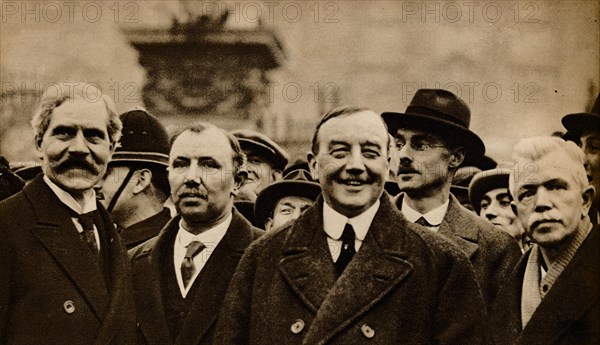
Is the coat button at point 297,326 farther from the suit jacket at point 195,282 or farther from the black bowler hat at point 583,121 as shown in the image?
the black bowler hat at point 583,121

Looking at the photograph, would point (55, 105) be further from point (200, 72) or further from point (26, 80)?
point (200, 72)

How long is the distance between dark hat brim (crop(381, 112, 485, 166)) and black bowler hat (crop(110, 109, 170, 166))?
3.21 feet

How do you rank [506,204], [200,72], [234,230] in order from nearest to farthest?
[234,230]
[506,204]
[200,72]

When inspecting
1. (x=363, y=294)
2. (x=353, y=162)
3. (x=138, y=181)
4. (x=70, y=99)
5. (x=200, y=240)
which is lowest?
(x=363, y=294)

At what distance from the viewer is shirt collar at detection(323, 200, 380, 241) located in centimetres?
276

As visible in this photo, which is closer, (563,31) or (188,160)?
(188,160)

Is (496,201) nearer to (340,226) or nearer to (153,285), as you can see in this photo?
(340,226)

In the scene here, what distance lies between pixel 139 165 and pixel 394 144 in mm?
1120

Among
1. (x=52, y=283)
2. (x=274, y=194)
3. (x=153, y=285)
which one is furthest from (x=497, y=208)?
(x=52, y=283)

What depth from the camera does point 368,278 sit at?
2635 millimetres

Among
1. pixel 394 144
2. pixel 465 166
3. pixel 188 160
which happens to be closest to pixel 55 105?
pixel 188 160

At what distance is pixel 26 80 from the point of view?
11.5 ft

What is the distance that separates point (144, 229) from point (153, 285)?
0.30 m

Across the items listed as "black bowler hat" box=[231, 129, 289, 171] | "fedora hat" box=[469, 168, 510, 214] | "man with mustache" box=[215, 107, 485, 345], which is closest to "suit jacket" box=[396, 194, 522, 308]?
"fedora hat" box=[469, 168, 510, 214]
